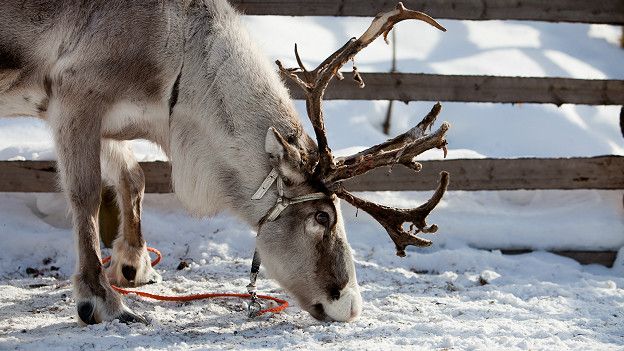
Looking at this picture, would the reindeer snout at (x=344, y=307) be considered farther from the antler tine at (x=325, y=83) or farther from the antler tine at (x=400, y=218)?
the antler tine at (x=325, y=83)

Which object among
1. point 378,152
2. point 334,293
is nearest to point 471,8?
point 378,152

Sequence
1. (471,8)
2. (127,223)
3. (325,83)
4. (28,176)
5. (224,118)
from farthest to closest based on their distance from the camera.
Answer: (471,8)
(28,176)
(127,223)
(224,118)
(325,83)

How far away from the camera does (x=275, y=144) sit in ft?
12.7

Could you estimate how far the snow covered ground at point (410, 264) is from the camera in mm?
3814

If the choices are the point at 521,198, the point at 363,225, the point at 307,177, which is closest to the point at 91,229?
the point at 307,177

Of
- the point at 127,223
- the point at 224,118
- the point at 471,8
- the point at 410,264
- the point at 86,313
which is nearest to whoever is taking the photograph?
the point at 86,313

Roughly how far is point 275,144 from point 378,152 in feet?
1.60

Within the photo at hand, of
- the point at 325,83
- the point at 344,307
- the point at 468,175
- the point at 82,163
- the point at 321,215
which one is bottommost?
the point at 344,307

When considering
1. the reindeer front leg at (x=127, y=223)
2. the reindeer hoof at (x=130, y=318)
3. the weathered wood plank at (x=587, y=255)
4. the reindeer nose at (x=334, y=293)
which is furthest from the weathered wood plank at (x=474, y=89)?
the reindeer hoof at (x=130, y=318)

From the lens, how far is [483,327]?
397cm

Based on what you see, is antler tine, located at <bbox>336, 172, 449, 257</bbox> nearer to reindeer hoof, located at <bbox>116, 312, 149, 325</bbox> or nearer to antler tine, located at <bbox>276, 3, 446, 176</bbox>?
antler tine, located at <bbox>276, 3, 446, 176</bbox>

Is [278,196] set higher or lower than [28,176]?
higher

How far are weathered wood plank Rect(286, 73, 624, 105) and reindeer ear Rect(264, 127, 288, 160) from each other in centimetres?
168

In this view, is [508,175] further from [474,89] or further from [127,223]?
[127,223]
